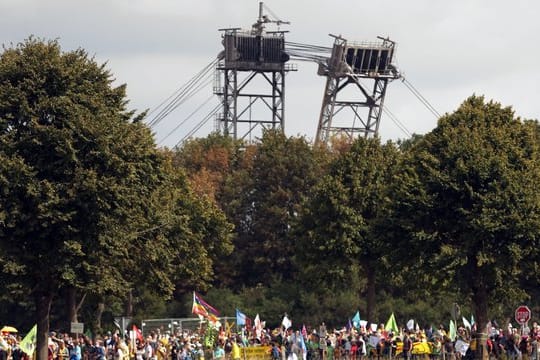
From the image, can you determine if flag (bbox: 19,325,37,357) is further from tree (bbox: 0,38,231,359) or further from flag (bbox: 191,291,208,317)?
flag (bbox: 191,291,208,317)

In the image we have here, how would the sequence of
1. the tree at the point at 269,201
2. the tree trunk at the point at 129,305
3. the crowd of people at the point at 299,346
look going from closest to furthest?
1. the crowd of people at the point at 299,346
2. the tree trunk at the point at 129,305
3. the tree at the point at 269,201

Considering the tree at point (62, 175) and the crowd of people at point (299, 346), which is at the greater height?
the tree at point (62, 175)

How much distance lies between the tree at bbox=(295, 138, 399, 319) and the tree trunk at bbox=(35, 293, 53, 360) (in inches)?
1066

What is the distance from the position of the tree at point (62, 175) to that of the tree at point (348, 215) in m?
25.3

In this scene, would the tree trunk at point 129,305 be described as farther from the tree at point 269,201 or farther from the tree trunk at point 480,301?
the tree trunk at point 480,301

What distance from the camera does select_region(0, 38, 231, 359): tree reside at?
180 ft

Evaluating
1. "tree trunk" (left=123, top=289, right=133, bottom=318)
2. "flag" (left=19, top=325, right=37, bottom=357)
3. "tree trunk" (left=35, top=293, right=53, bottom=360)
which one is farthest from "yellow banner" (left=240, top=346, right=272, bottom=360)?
"tree trunk" (left=123, top=289, right=133, bottom=318)

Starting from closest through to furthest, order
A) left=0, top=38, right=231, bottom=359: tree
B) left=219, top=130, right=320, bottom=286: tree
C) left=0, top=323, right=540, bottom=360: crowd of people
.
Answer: left=0, top=38, right=231, bottom=359: tree
left=0, top=323, right=540, bottom=360: crowd of people
left=219, top=130, right=320, bottom=286: tree

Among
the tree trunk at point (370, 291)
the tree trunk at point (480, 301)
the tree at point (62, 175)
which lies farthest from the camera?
the tree trunk at point (370, 291)

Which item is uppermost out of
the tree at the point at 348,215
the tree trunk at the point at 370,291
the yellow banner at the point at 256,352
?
the tree at the point at 348,215

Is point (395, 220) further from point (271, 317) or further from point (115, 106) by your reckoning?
point (271, 317)

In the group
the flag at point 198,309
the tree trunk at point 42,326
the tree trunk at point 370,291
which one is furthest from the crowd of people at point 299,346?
the tree trunk at point 370,291

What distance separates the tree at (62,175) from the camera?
5481cm

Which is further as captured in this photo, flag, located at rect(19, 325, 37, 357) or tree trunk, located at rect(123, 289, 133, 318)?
tree trunk, located at rect(123, 289, 133, 318)
